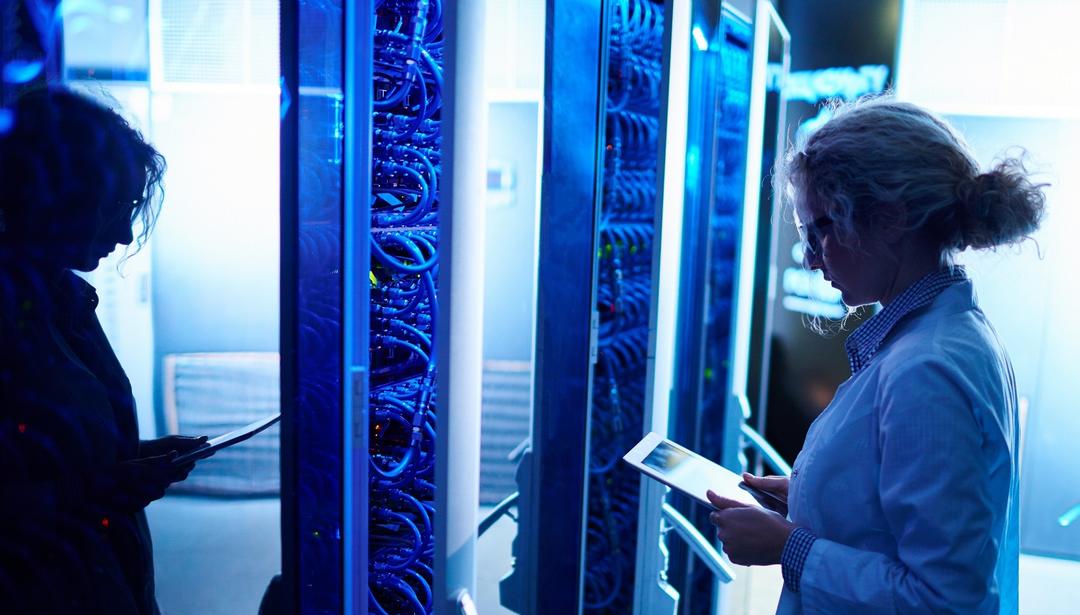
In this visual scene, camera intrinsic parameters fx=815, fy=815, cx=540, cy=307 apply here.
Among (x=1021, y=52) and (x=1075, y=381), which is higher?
(x=1021, y=52)

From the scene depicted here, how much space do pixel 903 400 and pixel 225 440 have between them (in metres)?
0.92

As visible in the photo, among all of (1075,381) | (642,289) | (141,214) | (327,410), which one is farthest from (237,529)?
(1075,381)

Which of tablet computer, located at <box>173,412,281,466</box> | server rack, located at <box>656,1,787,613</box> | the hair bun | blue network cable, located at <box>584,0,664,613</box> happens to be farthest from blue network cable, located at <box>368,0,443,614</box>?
server rack, located at <box>656,1,787,613</box>

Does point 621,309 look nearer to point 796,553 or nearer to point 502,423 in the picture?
point 502,423

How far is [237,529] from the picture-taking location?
1.20m

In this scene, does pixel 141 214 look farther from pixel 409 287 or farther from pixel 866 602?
pixel 866 602

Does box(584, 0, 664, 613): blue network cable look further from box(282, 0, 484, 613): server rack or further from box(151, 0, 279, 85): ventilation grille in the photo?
box(151, 0, 279, 85): ventilation grille

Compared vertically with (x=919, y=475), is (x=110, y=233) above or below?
above

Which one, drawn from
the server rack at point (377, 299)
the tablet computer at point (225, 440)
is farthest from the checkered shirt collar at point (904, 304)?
the tablet computer at point (225, 440)

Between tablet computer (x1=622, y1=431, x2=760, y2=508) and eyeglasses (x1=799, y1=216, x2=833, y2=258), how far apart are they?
16.9 inches

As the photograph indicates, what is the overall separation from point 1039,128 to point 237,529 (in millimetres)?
4623

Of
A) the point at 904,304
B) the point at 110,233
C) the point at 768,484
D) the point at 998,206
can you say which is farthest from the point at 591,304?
the point at 110,233

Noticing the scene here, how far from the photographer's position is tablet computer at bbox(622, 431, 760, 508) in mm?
1428

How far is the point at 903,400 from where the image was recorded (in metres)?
1.04
